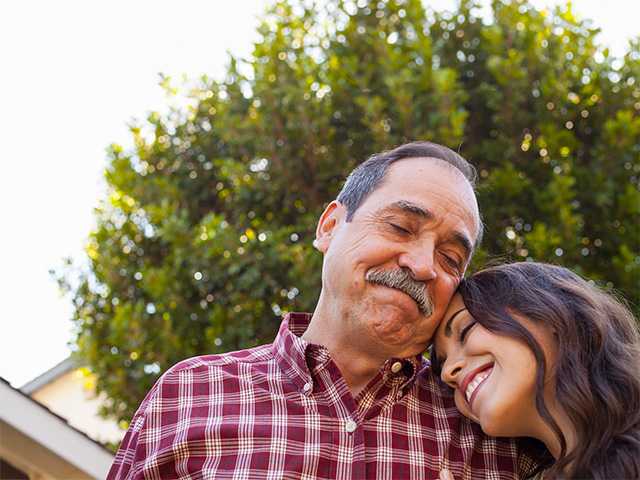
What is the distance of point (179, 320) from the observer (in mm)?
5977


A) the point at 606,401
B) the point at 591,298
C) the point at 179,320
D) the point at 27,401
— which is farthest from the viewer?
the point at 179,320

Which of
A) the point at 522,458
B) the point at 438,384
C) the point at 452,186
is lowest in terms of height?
the point at 522,458

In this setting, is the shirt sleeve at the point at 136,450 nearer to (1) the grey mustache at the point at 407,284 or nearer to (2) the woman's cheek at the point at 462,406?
(1) the grey mustache at the point at 407,284

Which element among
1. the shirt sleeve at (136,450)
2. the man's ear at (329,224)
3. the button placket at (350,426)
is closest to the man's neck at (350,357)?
the button placket at (350,426)

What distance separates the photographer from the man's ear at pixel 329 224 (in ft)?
10.6

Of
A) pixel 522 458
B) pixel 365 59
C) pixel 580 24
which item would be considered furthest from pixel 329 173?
pixel 522 458

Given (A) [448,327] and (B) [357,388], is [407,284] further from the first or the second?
(B) [357,388]

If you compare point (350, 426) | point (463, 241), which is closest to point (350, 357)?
point (350, 426)

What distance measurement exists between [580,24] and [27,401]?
4593mm

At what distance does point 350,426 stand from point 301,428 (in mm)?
148

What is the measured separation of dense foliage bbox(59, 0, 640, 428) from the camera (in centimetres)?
580

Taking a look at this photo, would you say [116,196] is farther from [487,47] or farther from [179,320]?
[487,47]

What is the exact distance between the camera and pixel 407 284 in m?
2.74

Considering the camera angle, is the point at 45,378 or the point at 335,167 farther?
the point at 45,378
